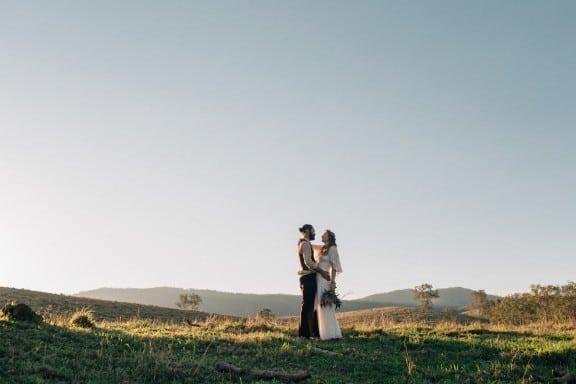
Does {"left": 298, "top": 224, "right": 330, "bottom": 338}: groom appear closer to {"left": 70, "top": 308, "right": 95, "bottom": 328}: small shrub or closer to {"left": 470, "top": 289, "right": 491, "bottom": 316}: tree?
{"left": 70, "top": 308, "right": 95, "bottom": 328}: small shrub

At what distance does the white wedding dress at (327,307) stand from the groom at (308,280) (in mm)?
175

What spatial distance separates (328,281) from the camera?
565 inches

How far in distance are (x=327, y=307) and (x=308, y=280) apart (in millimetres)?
1014

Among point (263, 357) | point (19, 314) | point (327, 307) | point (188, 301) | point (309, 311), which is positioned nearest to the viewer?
point (263, 357)

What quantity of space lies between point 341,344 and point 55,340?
696cm

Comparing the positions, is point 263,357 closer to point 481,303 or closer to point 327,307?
→ point 327,307

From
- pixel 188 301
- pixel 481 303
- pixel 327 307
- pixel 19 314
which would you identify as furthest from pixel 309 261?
pixel 481 303

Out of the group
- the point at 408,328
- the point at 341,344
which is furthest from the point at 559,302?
the point at 341,344

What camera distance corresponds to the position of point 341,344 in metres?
12.6

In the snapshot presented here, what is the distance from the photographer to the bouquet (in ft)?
45.6

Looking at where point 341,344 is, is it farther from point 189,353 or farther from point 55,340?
point 55,340

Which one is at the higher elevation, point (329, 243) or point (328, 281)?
point (329, 243)

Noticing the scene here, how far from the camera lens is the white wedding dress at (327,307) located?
13.7m

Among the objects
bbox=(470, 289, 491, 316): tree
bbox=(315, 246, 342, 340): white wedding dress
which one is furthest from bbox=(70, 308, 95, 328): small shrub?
bbox=(470, 289, 491, 316): tree
